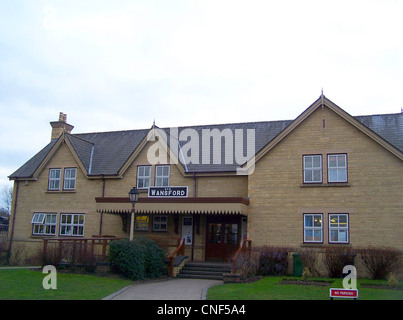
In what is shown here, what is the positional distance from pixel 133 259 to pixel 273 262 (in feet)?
22.2

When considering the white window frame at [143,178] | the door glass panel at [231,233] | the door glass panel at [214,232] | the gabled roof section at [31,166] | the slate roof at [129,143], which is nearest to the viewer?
the slate roof at [129,143]

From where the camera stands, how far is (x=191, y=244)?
84.7 ft

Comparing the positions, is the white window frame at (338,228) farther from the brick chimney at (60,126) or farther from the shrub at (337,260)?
the brick chimney at (60,126)

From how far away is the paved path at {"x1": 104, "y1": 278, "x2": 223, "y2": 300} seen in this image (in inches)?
592

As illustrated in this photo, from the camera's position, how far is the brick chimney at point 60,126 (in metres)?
34.9

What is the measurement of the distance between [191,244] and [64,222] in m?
9.12

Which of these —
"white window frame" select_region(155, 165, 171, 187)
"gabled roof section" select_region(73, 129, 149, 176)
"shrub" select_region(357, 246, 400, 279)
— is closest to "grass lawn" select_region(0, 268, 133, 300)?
"white window frame" select_region(155, 165, 171, 187)

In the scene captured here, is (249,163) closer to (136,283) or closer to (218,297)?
(136,283)

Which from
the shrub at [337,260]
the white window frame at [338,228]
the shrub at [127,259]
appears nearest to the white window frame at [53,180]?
the shrub at [127,259]

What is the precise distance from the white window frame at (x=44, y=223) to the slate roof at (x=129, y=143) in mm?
3011

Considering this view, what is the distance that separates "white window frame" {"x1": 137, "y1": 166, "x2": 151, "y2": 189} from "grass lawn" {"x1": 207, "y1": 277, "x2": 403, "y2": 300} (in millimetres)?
10842

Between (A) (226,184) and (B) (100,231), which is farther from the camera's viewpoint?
(B) (100,231)

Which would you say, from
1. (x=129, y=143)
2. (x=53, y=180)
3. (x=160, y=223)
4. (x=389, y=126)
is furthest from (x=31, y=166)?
(x=389, y=126)

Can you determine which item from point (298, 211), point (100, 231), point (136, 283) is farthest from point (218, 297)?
point (100, 231)
